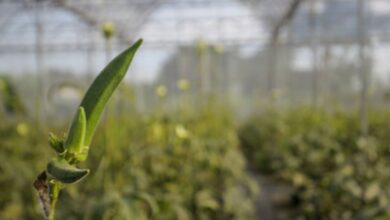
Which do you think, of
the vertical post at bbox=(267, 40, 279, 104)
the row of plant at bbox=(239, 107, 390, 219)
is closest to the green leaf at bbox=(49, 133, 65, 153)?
the row of plant at bbox=(239, 107, 390, 219)

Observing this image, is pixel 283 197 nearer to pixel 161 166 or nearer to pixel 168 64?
pixel 161 166

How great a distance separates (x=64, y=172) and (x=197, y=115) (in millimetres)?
3102

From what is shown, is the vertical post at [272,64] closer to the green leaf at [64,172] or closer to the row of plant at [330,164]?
the row of plant at [330,164]

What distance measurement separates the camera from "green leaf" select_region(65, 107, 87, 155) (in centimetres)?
56

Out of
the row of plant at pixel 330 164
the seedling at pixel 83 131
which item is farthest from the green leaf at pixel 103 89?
the row of plant at pixel 330 164

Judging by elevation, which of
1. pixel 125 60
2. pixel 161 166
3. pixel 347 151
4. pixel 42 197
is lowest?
pixel 347 151

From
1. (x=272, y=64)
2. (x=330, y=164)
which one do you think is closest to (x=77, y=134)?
(x=330, y=164)

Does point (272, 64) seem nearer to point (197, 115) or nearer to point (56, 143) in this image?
point (197, 115)

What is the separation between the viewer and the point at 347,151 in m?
3.77

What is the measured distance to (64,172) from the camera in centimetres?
53

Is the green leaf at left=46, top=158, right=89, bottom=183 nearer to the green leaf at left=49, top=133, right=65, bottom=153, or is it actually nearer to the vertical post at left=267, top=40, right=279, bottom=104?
the green leaf at left=49, top=133, right=65, bottom=153

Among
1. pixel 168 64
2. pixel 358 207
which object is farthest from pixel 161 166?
pixel 168 64

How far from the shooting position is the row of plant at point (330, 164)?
7.61ft

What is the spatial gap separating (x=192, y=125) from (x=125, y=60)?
8.42 ft
